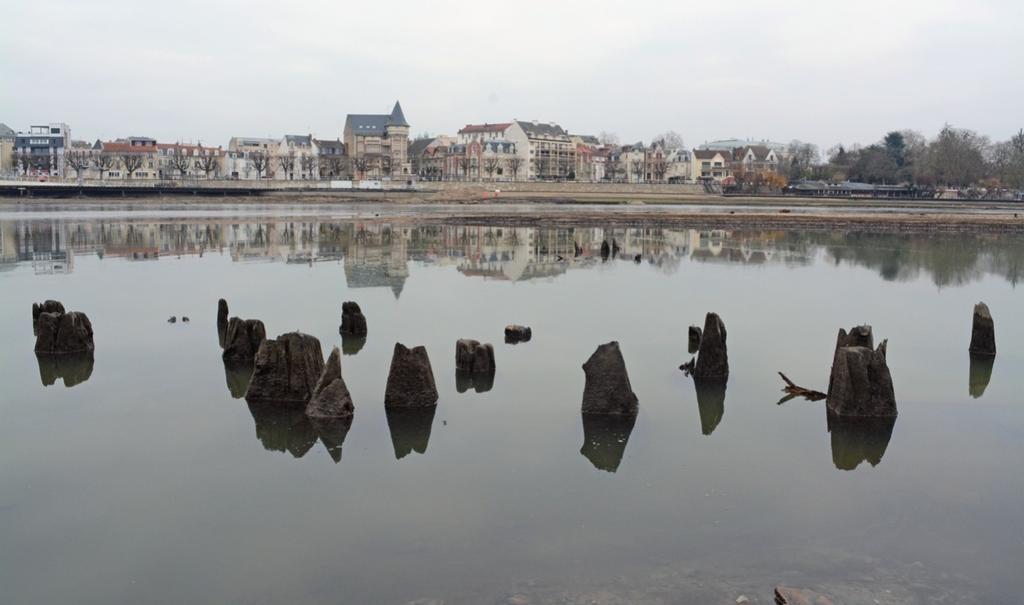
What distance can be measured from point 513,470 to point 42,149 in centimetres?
18141

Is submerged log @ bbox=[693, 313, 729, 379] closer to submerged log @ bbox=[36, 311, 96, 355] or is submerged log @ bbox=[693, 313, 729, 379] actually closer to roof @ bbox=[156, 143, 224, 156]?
submerged log @ bbox=[36, 311, 96, 355]

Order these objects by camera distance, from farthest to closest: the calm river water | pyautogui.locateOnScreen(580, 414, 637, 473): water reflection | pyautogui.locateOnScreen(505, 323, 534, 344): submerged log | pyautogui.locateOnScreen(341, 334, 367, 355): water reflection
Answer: pyautogui.locateOnScreen(505, 323, 534, 344): submerged log → pyautogui.locateOnScreen(341, 334, 367, 355): water reflection → pyautogui.locateOnScreen(580, 414, 637, 473): water reflection → the calm river water

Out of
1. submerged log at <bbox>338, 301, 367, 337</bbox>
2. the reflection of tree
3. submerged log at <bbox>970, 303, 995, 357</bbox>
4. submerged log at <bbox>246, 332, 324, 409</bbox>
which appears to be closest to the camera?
submerged log at <bbox>246, 332, 324, 409</bbox>

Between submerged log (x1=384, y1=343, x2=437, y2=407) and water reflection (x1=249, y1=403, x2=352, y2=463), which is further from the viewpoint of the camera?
submerged log (x1=384, y1=343, x2=437, y2=407)

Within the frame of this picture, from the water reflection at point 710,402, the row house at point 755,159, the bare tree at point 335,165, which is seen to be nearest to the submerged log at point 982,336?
the water reflection at point 710,402

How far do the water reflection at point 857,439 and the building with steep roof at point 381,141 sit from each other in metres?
150

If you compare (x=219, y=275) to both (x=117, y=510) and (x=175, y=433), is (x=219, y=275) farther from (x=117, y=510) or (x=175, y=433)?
(x=117, y=510)

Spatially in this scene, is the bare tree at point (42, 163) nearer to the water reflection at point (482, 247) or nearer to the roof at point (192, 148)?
the roof at point (192, 148)

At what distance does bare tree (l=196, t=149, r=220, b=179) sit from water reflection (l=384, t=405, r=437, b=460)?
139 metres

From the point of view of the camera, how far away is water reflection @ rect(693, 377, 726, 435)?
12.8 metres

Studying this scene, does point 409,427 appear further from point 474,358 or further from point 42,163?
point 42,163

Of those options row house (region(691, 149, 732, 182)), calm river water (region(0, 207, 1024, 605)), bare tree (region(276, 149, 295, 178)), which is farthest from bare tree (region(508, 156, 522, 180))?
calm river water (region(0, 207, 1024, 605))

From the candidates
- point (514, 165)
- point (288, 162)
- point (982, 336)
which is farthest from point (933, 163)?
point (982, 336)

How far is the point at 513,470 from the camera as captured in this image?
1071 centimetres
